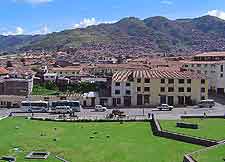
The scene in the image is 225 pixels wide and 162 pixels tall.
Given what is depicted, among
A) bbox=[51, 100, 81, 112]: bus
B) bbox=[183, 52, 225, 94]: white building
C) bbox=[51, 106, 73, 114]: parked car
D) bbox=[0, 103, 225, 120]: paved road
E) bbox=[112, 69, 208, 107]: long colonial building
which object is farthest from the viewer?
bbox=[183, 52, 225, 94]: white building

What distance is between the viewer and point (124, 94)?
7438cm

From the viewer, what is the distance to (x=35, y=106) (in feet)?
226

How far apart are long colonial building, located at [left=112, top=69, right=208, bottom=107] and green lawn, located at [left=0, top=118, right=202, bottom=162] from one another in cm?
1923

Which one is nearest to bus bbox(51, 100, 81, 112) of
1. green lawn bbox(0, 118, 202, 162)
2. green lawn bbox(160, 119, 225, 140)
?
green lawn bbox(0, 118, 202, 162)

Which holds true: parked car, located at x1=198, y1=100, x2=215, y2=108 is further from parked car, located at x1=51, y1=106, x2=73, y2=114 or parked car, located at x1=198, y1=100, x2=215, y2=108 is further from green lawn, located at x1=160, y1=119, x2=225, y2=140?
parked car, located at x1=51, y1=106, x2=73, y2=114

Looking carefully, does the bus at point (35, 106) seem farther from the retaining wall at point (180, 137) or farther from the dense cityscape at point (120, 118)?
the retaining wall at point (180, 137)

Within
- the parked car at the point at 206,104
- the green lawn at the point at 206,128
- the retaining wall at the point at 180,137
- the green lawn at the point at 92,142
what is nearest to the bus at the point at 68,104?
the green lawn at the point at 92,142

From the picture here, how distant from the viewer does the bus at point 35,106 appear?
68375 millimetres

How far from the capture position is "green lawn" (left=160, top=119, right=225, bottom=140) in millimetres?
43875

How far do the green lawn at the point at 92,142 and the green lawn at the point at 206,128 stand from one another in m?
2.14

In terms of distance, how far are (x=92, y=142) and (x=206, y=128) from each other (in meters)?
12.2

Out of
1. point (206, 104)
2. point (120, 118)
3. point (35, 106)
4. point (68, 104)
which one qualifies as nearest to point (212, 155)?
point (120, 118)

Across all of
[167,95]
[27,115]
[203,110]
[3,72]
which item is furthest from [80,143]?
[3,72]

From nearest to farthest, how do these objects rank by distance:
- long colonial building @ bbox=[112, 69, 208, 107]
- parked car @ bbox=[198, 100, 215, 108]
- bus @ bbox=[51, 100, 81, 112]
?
bus @ bbox=[51, 100, 81, 112]
parked car @ bbox=[198, 100, 215, 108]
long colonial building @ bbox=[112, 69, 208, 107]
